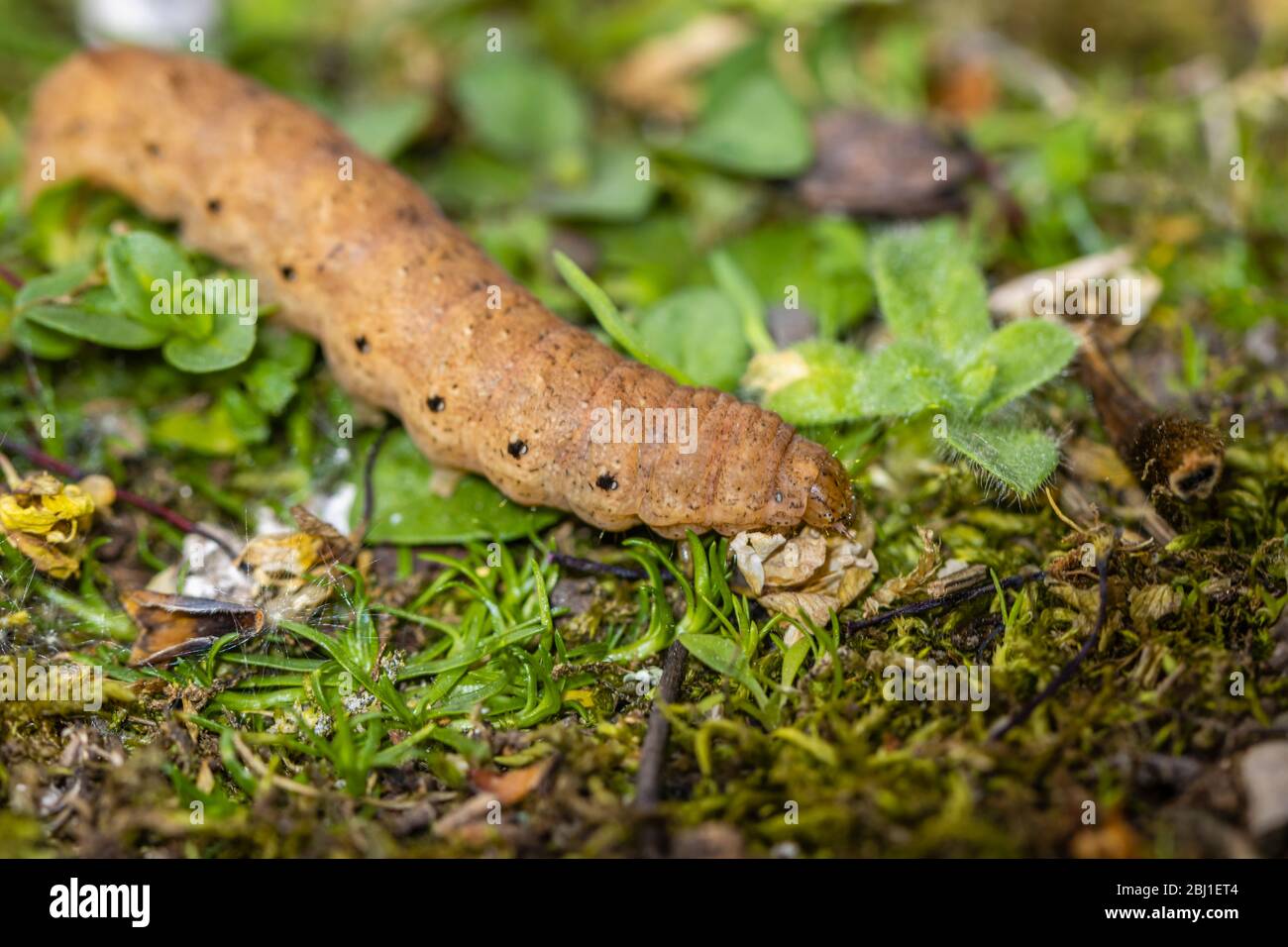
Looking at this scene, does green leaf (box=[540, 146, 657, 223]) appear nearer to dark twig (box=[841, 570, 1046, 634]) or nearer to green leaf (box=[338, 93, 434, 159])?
green leaf (box=[338, 93, 434, 159])

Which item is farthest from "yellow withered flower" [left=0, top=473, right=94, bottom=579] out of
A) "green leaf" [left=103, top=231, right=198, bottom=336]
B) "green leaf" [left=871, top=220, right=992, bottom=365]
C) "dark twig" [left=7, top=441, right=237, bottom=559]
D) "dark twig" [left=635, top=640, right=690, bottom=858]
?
"green leaf" [left=871, top=220, right=992, bottom=365]

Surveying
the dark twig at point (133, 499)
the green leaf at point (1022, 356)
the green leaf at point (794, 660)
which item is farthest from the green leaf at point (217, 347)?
the green leaf at point (1022, 356)

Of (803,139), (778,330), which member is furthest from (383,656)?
(803,139)

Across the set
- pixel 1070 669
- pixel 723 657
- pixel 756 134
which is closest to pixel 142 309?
pixel 723 657

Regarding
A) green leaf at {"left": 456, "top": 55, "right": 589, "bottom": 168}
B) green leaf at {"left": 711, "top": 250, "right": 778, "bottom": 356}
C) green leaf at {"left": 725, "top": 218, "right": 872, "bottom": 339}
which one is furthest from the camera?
green leaf at {"left": 456, "top": 55, "right": 589, "bottom": 168}

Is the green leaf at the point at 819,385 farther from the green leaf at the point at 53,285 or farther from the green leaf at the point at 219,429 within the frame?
the green leaf at the point at 53,285

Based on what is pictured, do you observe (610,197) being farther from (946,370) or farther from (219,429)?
(219,429)

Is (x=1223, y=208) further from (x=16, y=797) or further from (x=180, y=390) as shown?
(x=16, y=797)
